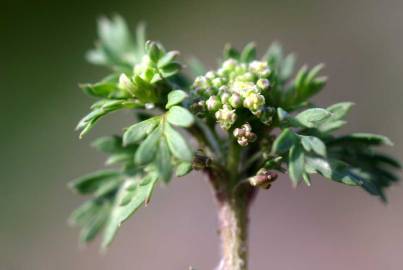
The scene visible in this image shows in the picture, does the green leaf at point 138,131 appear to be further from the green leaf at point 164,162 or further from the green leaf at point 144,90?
the green leaf at point 144,90

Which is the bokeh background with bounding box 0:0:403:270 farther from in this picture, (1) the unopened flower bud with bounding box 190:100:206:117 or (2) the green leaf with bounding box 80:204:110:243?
(1) the unopened flower bud with bounding box 190:100:206:117

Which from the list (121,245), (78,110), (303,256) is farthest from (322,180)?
(78,110)

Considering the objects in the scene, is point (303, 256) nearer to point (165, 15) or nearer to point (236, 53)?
point (236, 53)

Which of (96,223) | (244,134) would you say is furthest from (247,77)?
(96,223)

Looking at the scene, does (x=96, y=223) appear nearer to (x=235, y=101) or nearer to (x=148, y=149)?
(x=148, y=149)

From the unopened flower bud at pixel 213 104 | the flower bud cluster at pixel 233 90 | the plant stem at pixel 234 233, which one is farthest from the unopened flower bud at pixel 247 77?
the plant stem at pixel 234 233

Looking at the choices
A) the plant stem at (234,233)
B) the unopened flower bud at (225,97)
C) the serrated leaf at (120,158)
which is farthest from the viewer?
the serrated leaf at (120,158)
